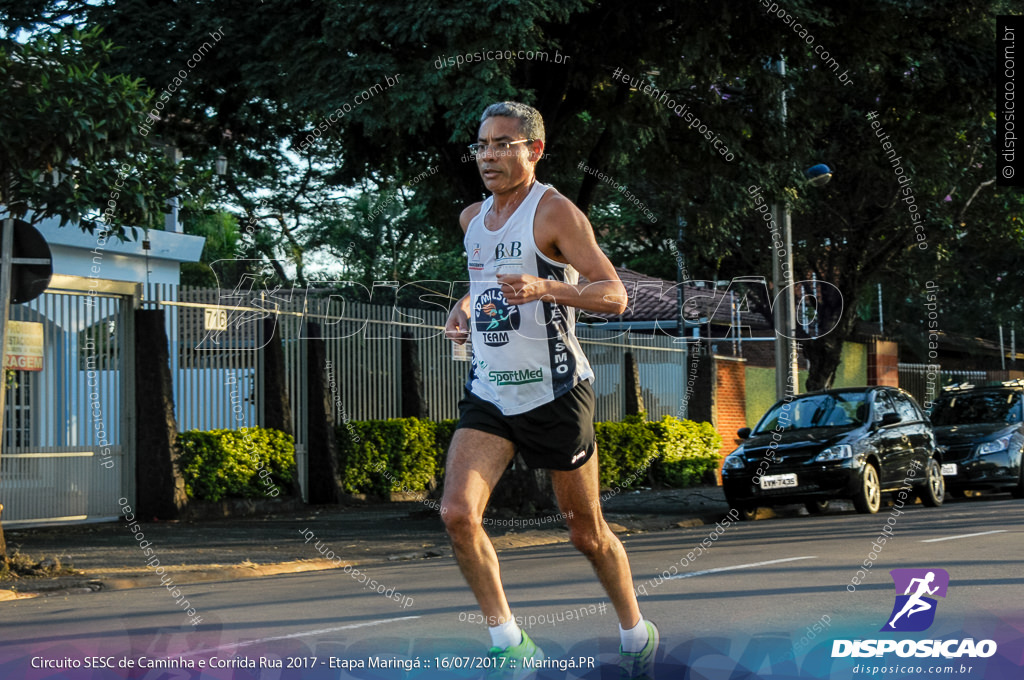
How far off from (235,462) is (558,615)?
9290mm

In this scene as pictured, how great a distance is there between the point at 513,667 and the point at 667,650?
52.5 inches

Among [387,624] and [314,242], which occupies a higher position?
[314,242]

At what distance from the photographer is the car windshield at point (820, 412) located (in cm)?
1652

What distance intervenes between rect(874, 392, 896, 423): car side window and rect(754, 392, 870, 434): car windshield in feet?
0.43

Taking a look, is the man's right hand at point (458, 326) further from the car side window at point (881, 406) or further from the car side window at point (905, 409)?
the car side window at point (905, 409)

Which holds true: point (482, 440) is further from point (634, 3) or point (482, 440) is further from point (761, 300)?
point (761, 300)

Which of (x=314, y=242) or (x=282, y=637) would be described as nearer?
(x=282, y=637)

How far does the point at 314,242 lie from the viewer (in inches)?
1641

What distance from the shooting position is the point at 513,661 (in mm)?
4598

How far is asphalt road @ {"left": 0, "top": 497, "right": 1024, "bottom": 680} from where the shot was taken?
5633 mm

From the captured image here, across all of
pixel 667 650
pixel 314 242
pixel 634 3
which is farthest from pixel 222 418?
pixel 314 242

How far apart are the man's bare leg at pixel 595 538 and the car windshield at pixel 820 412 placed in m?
11.8

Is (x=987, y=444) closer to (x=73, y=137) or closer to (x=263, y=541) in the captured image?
(x=263, y=541)

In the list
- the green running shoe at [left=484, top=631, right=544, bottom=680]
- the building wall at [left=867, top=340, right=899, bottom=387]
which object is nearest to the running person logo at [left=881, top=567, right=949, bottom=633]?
the green running shoe at [left=484, top=631, right=544, bottom=680]
